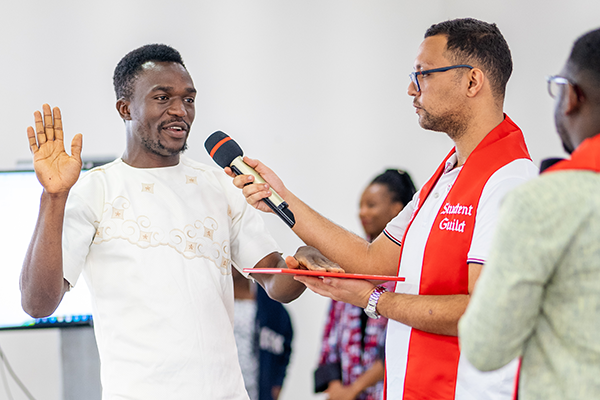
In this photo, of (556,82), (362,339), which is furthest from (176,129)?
(362,339)

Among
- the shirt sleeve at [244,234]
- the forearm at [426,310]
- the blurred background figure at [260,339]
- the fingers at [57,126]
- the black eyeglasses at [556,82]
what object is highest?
the fingers at [57,126]

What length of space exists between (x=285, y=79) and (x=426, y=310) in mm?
2669

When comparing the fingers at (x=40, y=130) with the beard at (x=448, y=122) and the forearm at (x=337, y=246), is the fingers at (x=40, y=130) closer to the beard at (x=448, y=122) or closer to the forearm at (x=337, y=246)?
the forearm at (x=337, y=246)

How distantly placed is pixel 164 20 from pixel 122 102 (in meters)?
2.03

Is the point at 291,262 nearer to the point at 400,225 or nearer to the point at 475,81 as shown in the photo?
the point at 400,225

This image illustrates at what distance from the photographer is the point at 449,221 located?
5.03 ft

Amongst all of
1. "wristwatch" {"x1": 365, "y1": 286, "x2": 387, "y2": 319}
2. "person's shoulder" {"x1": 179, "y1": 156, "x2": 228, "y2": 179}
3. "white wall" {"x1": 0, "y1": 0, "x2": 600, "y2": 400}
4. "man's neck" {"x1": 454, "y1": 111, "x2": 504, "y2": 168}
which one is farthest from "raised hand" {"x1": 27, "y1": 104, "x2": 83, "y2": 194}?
"white wall" {"x1": 0, "y1": 0, "x2": 600, "y2": 400}

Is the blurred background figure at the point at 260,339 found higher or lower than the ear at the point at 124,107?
lower

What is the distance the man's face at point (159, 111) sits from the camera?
1705 mm

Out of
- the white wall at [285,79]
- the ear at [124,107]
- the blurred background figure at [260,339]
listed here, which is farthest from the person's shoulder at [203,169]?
the white wall at [285,79]

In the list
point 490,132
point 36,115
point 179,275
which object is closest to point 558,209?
point 490,132

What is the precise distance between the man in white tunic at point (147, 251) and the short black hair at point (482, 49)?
85 centimetres

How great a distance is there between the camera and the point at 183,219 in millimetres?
1655

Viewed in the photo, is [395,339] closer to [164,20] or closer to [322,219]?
[322,219]
